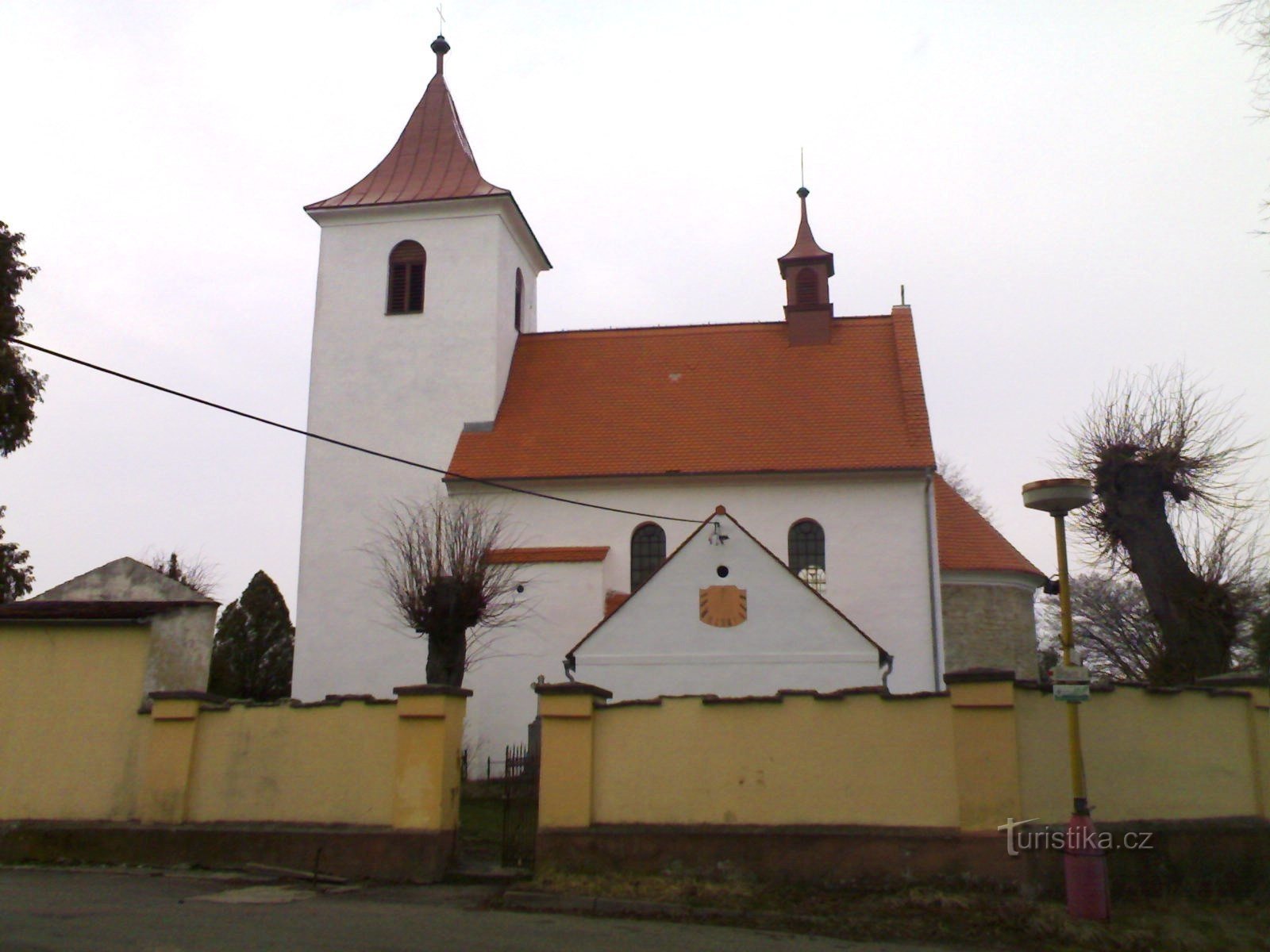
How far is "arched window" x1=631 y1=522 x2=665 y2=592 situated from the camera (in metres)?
22.8

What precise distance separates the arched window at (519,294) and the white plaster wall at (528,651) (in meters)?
7.78

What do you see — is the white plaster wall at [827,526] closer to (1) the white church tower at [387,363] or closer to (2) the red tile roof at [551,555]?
(2) the red tile roof at [551,555]

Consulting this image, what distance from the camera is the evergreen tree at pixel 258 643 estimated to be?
92.6ft

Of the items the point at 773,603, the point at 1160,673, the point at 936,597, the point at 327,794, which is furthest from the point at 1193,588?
the point at 327,794

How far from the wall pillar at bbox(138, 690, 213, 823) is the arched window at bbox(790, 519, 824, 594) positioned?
40.9 feet

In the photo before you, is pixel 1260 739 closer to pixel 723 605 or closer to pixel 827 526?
pixel 723 605

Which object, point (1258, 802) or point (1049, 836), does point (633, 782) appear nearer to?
point (1049, 836)

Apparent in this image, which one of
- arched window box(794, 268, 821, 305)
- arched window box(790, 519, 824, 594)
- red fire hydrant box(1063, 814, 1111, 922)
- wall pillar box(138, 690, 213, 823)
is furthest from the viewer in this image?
arched window box(794, 268, 821, 305)

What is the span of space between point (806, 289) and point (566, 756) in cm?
1815

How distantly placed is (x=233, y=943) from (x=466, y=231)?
19.7 metres

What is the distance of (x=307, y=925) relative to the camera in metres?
9.08

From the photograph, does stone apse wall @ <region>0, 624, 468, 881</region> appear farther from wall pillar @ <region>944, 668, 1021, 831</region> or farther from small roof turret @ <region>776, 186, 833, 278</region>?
small roof turret @ <region>776, 186, 833, 278</region>

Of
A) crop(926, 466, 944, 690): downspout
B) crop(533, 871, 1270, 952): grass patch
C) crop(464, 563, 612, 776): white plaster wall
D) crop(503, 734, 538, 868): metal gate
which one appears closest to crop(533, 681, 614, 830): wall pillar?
crop(503, 734, 538, 868): metal gate

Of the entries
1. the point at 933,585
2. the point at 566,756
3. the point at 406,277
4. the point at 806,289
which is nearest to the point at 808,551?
the point at 933,585
